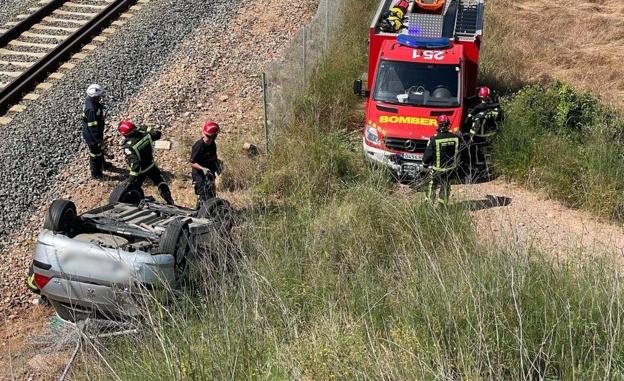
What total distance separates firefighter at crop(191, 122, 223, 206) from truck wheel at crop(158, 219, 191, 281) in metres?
2.44

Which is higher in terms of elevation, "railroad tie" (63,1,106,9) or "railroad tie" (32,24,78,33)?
"railroad tie" (63,1,106,9)

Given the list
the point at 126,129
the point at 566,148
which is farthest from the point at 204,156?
the point at 566,148

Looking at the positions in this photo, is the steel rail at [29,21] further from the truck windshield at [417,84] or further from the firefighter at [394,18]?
the truck windshield at [417,84]

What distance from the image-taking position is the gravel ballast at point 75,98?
1064cm

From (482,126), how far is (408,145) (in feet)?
4.28

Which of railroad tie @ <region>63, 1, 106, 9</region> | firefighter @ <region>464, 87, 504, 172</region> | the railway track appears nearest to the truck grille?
firefighter @ <region>464, 87, 504, 172</region>

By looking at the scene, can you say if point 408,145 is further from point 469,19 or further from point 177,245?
point 177,245

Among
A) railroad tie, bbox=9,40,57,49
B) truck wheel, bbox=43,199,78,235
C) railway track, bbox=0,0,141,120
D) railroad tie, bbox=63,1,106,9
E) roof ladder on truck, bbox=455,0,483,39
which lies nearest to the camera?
truck wheel, bbox=43,199,78,235

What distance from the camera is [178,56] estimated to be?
14.8m

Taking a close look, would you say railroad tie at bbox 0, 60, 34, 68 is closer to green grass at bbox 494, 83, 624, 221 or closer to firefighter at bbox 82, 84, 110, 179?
firefighter at bbox 82, 84, 110, 179

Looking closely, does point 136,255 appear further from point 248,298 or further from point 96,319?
point 248,298

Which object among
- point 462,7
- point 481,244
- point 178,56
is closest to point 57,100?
point 178,56

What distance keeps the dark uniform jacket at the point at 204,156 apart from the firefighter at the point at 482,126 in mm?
4179

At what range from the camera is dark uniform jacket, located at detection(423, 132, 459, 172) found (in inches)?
404
